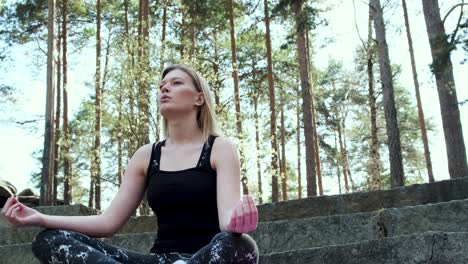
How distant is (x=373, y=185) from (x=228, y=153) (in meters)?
14.9

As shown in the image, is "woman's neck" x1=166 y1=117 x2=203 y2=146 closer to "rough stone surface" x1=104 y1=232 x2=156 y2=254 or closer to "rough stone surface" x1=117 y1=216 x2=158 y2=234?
"rough stone surface" x1=104 y1=232 x2=156 y2=254

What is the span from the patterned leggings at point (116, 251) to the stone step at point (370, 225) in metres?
A: 1.69

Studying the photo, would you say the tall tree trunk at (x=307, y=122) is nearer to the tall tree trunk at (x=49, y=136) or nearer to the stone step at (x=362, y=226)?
the tall tree trunk at (x=49, y=136)

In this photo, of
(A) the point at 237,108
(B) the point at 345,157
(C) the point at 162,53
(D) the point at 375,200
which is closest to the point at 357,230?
(D) the point at 375,200

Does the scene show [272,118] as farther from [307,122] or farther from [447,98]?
[447,98]

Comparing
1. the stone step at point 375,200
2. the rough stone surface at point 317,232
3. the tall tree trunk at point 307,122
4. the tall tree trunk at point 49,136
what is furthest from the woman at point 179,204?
the tall tree trunk at point 307,122

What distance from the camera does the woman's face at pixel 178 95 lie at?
7.73 feet

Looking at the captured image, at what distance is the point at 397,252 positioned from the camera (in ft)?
8.34

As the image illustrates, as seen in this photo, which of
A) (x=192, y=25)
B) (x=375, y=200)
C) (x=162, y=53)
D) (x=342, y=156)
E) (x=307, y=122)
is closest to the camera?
(x=375, y=200)

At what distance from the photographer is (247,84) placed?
20.4 meters

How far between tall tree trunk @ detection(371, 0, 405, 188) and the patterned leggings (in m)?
8.75

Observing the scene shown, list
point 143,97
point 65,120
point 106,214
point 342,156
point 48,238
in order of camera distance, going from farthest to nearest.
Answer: point 342,156, point 65,120, point 143,97, point 106,214, point 48,238

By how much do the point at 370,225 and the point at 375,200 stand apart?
124 cm

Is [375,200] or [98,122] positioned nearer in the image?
[375,200]
